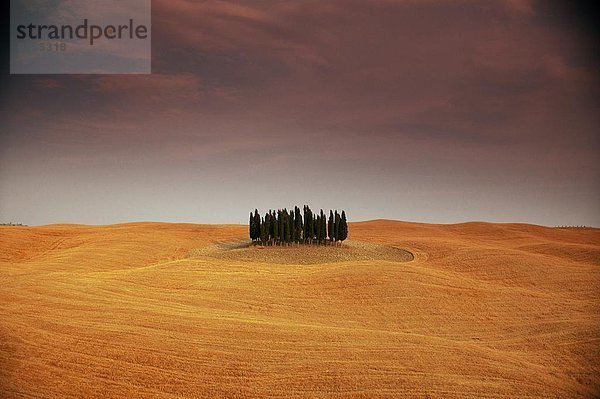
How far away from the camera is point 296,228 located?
168ft

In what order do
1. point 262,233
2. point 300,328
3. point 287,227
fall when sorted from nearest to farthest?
point 300,328
point 287,227
point 262,233

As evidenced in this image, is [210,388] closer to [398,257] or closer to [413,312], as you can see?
[413,312]

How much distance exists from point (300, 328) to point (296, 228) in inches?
1177

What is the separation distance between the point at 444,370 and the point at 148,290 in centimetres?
1998

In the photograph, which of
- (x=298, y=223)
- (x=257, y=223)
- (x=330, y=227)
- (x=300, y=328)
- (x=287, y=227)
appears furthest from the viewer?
(x=330, y=227)

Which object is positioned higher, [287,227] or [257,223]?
[257,223]

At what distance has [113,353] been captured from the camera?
1727 cm

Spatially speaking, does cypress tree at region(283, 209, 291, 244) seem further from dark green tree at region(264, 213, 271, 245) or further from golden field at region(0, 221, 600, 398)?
golden field at region(0, 221, 600, 398)

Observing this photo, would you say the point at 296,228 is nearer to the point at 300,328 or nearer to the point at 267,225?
the point at 267,225

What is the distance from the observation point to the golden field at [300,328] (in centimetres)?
1566

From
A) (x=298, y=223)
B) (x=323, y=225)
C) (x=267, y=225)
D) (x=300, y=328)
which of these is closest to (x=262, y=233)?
(x=267, y=225)

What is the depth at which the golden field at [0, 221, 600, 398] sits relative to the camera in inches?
617

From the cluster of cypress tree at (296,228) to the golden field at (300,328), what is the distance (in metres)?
5.62

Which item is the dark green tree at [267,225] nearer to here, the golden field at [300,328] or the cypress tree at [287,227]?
the cypress tree at [287,227]
